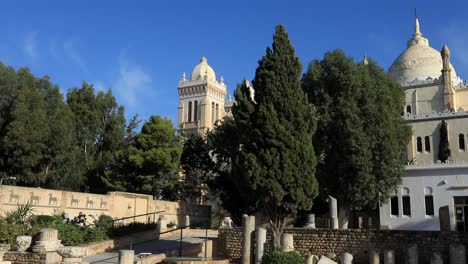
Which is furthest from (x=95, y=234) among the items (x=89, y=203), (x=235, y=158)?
(x=235, y=158)

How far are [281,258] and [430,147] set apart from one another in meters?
25.1

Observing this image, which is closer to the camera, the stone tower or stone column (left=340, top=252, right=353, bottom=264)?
stone column (left=340, top=252, right=353, bottom=264)

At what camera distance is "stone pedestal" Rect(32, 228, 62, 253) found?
722 inches

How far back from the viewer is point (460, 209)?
90.1 ft

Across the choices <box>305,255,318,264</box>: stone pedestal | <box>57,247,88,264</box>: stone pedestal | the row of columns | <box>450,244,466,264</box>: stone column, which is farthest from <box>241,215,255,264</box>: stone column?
<box>450,244,466,264</box>: stone column

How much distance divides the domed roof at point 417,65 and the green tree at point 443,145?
10.8 meters

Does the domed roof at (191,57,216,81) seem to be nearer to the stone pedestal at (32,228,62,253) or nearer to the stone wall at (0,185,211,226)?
the stone wall at (0,185,211,226)

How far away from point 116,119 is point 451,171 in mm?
26907

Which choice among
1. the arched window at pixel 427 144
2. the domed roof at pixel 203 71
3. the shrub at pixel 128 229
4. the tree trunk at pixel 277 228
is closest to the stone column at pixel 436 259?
the tree trunk at pixel 277 228

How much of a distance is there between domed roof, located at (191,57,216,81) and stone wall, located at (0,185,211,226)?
44.6 meters

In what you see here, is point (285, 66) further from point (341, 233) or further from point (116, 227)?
point (116, 227)

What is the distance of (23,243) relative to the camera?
1908 cm

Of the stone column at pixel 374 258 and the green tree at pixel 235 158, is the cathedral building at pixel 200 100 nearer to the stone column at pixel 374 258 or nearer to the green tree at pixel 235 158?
the green tree at pixel 235 158

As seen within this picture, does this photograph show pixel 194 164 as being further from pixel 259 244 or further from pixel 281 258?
pixel 281 258
